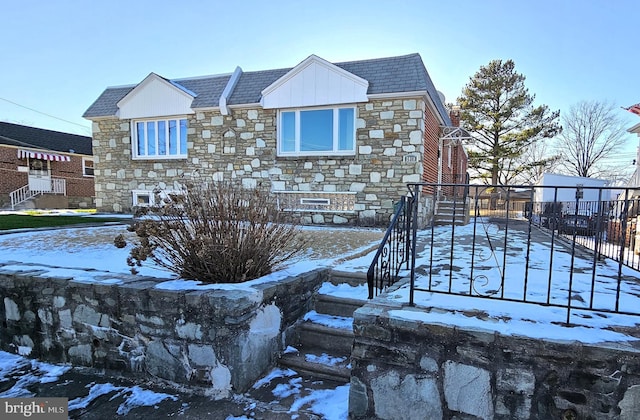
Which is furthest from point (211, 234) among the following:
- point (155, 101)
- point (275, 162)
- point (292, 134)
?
point (155, 101)

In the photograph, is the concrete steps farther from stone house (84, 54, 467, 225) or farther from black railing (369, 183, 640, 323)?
stone house (84, 54, 467, 225)

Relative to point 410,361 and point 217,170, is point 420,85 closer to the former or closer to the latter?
point 217,170

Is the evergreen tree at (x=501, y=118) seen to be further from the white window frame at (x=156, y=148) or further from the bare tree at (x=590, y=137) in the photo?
the white window frame at (x=156, y=148)

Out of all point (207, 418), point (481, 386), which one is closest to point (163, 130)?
point (207, 418)

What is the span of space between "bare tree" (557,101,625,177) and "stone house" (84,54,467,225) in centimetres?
2060

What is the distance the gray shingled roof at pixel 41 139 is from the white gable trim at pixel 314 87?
18.3 meters

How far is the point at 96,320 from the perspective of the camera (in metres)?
3.04

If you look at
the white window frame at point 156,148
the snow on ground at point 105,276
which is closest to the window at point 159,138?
the white window frame at point 156,148

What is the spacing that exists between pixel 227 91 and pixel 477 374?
10.1m

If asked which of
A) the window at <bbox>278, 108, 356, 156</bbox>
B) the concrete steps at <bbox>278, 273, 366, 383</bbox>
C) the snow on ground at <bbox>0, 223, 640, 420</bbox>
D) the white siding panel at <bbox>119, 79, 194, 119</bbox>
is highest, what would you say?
the white siding panel at <bbox>119, 79, 194, 119</bbox>

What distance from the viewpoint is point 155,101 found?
10.9m

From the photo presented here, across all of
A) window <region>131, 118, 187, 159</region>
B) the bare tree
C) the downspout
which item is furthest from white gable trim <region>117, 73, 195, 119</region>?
the bare tree

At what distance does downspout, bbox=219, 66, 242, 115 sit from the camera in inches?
392

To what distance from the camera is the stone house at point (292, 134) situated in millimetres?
8750
